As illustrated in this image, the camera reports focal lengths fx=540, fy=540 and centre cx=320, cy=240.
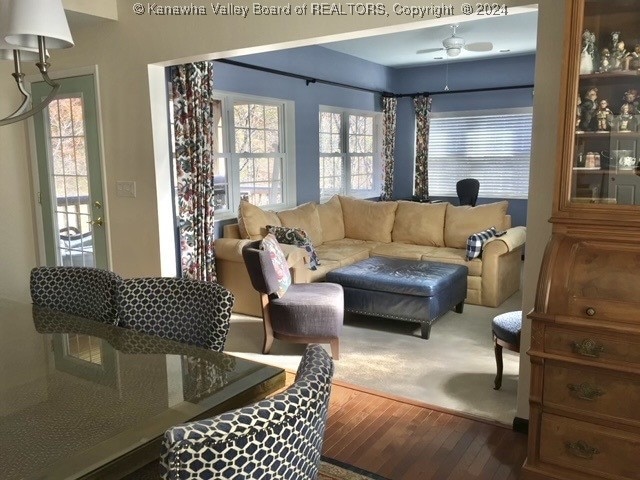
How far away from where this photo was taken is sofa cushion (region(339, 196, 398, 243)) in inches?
241

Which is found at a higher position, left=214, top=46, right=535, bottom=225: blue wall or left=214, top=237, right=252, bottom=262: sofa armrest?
left=214, top=46, right=535, bottom=225: blue wall

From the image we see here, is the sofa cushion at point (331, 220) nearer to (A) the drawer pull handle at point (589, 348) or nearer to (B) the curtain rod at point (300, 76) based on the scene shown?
(B) the curtain rod at point (300, 76)

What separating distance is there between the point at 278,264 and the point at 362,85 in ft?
14.6

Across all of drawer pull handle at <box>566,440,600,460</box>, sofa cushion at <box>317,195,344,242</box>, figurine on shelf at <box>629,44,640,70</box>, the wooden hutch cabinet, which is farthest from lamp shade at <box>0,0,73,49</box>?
sofa cushion at <box>317,195,344,242</box>

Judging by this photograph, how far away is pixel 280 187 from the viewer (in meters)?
6.14

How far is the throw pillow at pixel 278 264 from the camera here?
12.3 ft

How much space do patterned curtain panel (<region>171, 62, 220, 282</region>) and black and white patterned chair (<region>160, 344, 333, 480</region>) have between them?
3513mm

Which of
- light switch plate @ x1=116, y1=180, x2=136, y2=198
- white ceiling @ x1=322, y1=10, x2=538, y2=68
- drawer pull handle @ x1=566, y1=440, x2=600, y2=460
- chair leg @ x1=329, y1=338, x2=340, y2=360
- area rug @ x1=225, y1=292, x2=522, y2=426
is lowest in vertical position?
area rug @ x1=225, y1=292, x2=522, y2=426

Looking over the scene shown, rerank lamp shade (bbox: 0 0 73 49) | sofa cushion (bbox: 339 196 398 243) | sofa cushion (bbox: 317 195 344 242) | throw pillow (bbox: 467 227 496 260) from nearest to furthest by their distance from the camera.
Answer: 1. lamp shade (bbox: 0 0 73 49)
2. throw pillow (bbox: 467 227 496 260)
3. sofa cushion (bbox: 317 195 344 242)
4. sofa cushion (bbox: 339 196 398 243)

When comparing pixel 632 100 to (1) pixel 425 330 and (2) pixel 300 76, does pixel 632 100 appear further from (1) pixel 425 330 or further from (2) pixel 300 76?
(2) pixel 300 76

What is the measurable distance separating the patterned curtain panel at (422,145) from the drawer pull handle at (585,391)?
613 centimetres

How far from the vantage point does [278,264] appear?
12.5ft

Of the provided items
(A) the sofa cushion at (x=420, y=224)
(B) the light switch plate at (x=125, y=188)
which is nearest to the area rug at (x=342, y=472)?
(B) the light switch plate at (x=125, y=188)

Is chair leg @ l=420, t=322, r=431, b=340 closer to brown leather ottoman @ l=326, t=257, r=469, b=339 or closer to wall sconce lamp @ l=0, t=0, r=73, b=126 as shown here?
brown leather ottoman @ l=326, t=257, r=469, b=339
